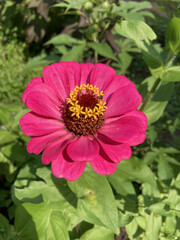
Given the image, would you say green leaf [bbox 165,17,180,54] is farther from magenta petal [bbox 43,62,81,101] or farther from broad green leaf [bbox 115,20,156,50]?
magenta petal [bbox 43,62,81,101]

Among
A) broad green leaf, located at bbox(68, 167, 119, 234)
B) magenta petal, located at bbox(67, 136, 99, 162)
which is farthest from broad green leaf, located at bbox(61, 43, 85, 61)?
broad green leaf, located at bbox(68, 167, 119, 234)

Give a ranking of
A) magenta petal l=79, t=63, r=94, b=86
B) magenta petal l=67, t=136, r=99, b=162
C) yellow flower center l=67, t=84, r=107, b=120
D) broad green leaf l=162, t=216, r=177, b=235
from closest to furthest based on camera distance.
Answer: magenta petal l=67, t=136, r=99, b=162 → yellow flower center l=67, t=84, r=107, b=120 → magenta petal l=79, t=63, r=94, b=86 → broad green leaf l=162, t=216, r=177, b=235

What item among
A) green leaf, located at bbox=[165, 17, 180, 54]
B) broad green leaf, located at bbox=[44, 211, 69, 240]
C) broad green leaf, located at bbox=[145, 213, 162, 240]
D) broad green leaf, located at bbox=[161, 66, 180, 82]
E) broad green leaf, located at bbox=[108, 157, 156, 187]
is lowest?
broad green leaf, located at bbox=[145, 213, 162, 240]

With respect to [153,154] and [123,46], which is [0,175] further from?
[123,46]

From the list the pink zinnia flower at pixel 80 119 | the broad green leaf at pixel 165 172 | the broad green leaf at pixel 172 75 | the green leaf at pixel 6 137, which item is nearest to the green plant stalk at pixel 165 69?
the broad green leaf at pixel 172 75

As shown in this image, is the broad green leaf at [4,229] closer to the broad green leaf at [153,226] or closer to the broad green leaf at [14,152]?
the broad green leaf at [14,152]

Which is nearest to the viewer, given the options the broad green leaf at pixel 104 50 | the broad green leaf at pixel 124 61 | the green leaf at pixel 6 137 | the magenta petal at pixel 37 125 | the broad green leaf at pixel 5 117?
the magenta petal at pixel 37 125
